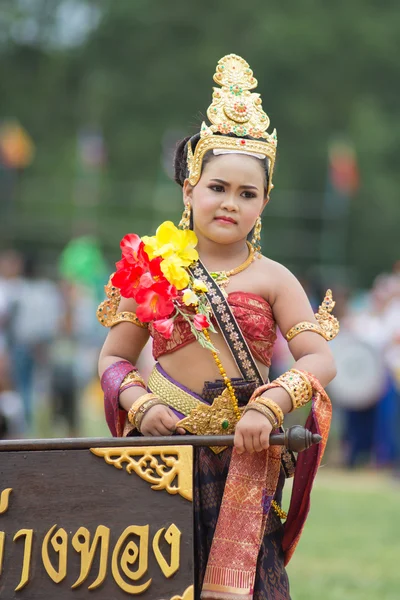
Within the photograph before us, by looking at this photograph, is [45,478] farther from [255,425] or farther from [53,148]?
[53,148]

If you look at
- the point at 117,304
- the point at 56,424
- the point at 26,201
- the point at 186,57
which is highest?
the point at 186,57

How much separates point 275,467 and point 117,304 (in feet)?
2.40

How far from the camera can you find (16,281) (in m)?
13.1

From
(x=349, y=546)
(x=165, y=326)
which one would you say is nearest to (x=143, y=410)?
(x=165, y=326)

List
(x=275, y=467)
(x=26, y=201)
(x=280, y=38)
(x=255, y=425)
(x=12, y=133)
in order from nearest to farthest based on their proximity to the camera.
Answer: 1. (x=255, y=425)
2. (x=275, y=467)
3. (x=12, y=133)
4. (x=26, y=201)
5. (x=280, y=38)

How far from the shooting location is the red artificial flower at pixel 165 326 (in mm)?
3809

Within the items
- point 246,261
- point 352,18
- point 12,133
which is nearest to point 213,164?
point 246,261

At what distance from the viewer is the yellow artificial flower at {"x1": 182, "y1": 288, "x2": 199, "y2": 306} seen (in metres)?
3.80

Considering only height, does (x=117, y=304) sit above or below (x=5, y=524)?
above

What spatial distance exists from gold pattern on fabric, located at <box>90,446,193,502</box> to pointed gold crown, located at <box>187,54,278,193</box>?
→ 2.92 feet

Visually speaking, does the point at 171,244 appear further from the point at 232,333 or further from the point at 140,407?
the point at 140,407

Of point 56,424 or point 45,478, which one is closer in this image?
point 45,478

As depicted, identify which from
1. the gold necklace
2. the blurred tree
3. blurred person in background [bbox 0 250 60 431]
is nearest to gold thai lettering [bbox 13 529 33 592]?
the gold necklace

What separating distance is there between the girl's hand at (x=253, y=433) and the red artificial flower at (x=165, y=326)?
1.20ft
